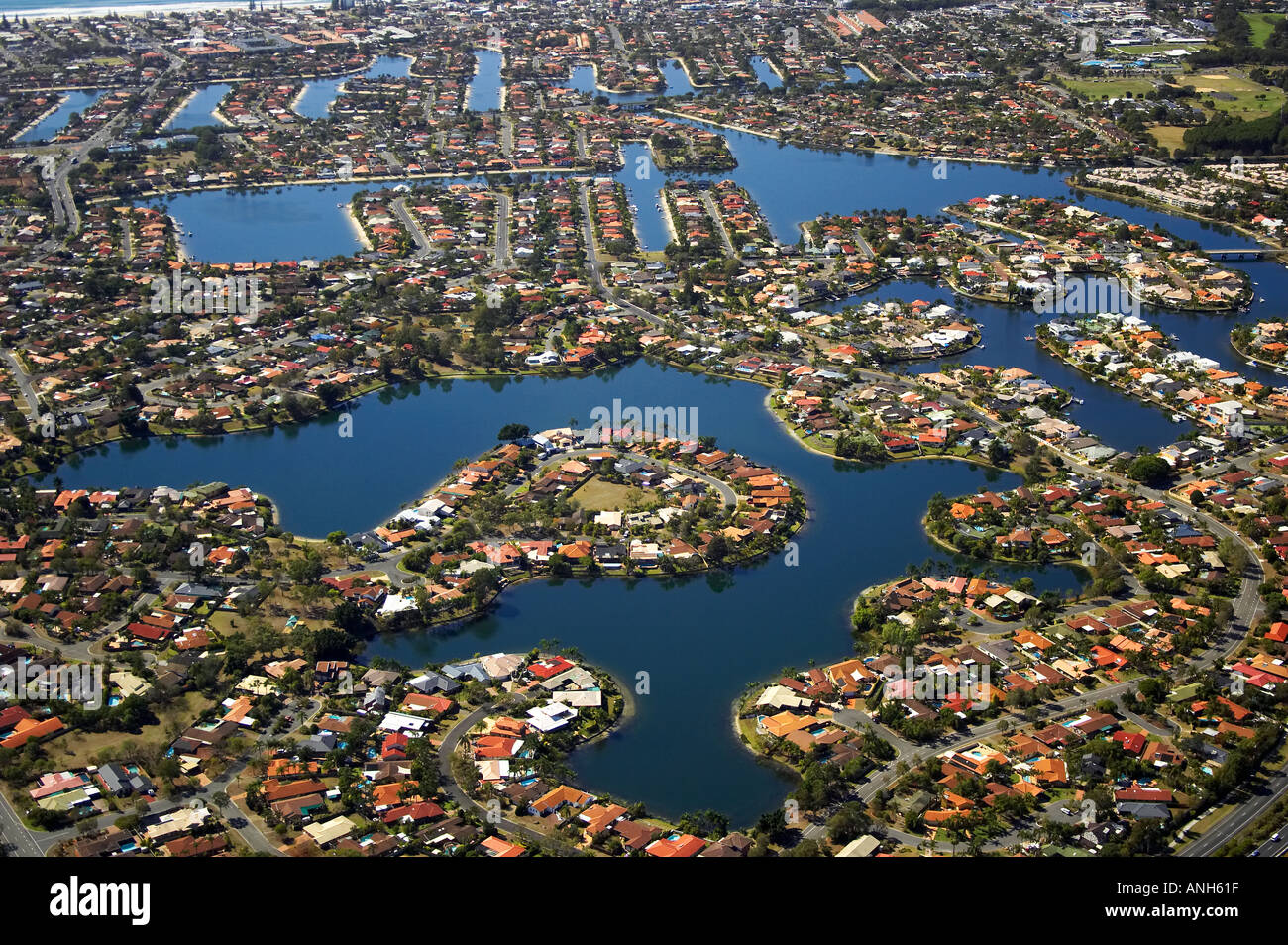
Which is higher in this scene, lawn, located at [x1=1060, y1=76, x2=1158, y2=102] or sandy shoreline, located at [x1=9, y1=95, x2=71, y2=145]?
lawn, located at [x1=1060, y1=76, x2=1158, y2=102]

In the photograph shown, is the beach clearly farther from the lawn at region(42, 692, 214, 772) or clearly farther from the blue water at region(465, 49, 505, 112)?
the lawn at region(42, 692, 214, 772)

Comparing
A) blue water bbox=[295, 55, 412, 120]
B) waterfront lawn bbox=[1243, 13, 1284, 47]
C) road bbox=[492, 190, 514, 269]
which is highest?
waterfront lawn bbox=[1243, 13, 1284, 47]

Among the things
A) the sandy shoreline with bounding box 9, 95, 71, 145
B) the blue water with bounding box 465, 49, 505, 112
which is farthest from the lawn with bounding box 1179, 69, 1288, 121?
the sandy shoreline with bounding box 9, 95, 71, 145

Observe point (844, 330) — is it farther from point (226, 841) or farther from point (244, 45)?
point (244, 45)

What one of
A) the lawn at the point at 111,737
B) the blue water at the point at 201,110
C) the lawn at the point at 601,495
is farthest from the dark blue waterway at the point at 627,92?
the lawn at the point at 111,737

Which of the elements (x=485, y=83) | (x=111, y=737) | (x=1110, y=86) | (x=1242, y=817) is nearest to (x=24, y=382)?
(x=111, y=737)

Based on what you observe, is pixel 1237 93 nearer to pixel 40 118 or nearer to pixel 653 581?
pixel 653 581

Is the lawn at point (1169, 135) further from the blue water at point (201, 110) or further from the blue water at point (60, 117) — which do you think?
the blue water at point (60, 117)
